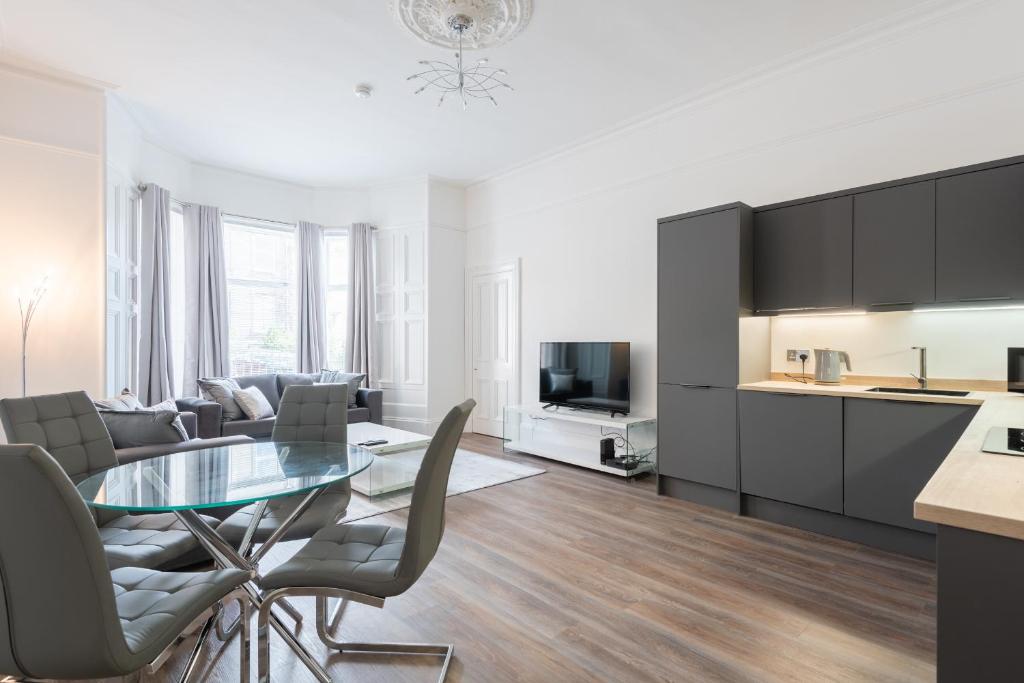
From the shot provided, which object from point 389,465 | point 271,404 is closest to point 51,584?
point 389,465

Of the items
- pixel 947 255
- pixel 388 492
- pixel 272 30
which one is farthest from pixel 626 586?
pixel 272 30

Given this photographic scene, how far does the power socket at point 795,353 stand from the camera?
371 centimetres

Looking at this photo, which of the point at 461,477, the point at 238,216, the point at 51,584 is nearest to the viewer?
the point at 51,584

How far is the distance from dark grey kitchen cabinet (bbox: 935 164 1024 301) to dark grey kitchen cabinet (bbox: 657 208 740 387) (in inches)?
44.0

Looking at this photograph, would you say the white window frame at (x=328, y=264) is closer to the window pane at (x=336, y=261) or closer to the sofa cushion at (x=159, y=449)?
the window pane at (x=336, y=261)

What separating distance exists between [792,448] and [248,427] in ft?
15.8

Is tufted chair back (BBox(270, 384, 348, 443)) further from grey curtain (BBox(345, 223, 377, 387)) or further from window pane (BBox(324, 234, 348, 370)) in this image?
window pane (BBox(324, 234, 348, 370))

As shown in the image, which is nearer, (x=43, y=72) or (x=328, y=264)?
(x=43, y=72)

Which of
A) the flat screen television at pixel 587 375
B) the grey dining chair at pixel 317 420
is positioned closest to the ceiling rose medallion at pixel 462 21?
the grey dining chair at pixel 317 420

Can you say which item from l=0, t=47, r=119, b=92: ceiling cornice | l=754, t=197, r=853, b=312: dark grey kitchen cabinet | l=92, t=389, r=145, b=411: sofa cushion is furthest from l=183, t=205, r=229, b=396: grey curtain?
l=754, t=197, r=853, b=312: dark grey kitchen cabinet

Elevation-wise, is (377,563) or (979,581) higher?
(979,581)

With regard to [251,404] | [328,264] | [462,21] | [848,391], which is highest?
[462,21]

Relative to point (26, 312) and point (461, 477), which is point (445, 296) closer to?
point (461, 477)

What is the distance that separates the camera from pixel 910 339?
3.29 metres
